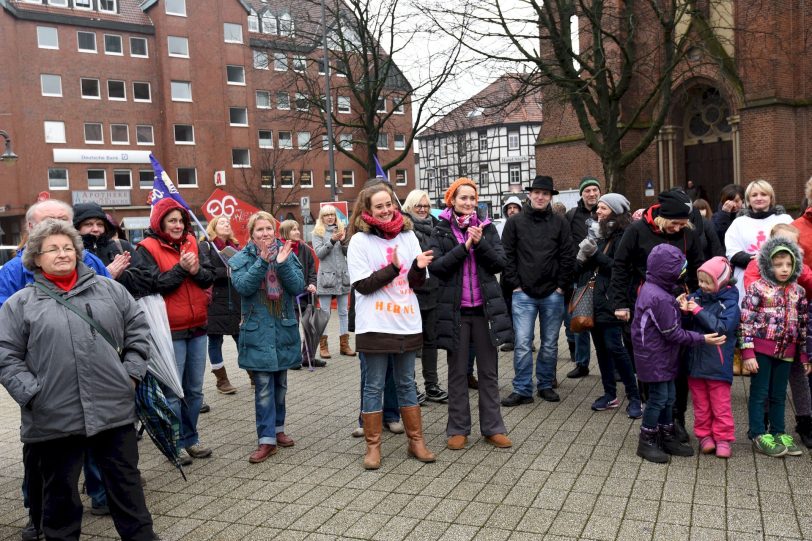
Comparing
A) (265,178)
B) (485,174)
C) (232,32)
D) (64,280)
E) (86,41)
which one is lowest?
(64,280)

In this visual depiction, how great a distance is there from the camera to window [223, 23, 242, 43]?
5362 centimetres

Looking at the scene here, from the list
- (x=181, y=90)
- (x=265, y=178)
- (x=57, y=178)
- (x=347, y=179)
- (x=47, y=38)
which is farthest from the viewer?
(x=347, y=179)

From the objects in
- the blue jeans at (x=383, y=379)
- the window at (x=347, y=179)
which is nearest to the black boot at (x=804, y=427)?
the blue jeans at (x=383, y=379)

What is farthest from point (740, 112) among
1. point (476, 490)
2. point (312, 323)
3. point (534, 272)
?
point (476, 490)

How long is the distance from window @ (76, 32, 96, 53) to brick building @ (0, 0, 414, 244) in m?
0.07

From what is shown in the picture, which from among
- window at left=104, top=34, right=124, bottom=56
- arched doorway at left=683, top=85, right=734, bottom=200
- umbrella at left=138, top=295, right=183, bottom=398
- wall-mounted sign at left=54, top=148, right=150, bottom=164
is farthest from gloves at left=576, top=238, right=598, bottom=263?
window at left=104, top=34, right=124, bottom=56

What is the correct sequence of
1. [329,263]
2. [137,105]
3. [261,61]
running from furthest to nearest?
[137,105] → [261,61] → [329,263]

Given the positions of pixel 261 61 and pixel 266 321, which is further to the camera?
pixel 261 61

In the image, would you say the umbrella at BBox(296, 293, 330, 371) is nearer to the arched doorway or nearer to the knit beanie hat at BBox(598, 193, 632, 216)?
the knit beanie hat at BBox(598, 193, 632, 216)

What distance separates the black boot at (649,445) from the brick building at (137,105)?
40731mm

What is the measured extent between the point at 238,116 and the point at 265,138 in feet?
9.10

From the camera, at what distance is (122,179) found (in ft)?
167

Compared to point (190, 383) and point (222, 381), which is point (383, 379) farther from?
point (222, 381)

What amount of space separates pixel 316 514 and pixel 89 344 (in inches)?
68.7
